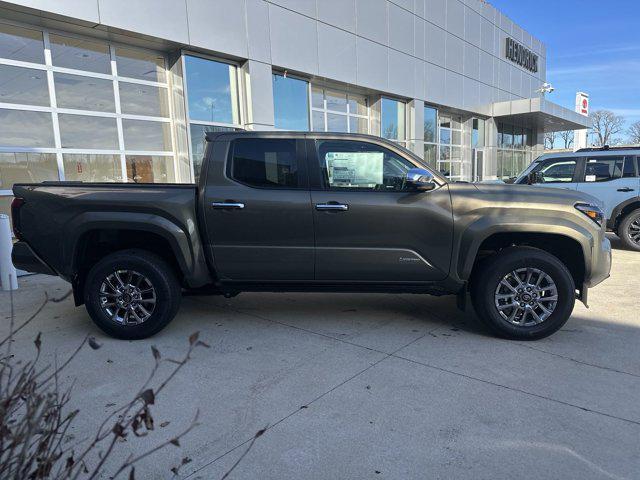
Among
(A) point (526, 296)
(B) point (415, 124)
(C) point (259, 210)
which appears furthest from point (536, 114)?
(C) point (259, 210)

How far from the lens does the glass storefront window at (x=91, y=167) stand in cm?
878

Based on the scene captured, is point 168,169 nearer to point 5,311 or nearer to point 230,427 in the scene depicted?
point 5,311

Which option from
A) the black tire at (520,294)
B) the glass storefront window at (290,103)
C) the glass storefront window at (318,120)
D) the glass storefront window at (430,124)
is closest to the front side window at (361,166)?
the black tire at (520,294)

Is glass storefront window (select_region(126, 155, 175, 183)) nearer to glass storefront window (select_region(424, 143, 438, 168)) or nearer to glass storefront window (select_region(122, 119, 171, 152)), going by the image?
glass storefront window (select_region(122, 119, 171, 152))

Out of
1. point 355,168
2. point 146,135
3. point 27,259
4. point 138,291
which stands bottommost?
point 138,291

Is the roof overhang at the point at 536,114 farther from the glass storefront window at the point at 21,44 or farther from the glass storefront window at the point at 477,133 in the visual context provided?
the glass storefront window at the point at 21,44

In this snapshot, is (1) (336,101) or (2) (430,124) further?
(2) (430,124)

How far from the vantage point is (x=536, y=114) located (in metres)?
22.8

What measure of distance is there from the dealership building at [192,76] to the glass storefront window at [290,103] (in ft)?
0.13

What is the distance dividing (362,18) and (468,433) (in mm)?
14385

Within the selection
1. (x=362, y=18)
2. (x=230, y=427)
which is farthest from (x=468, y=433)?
(x=362, y=18)

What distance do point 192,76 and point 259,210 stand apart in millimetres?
7220

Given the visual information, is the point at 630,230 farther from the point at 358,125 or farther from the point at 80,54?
the point at 80,54

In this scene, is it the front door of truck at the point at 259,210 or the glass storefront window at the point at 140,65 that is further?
the glass storefront window at the point at 140,65
